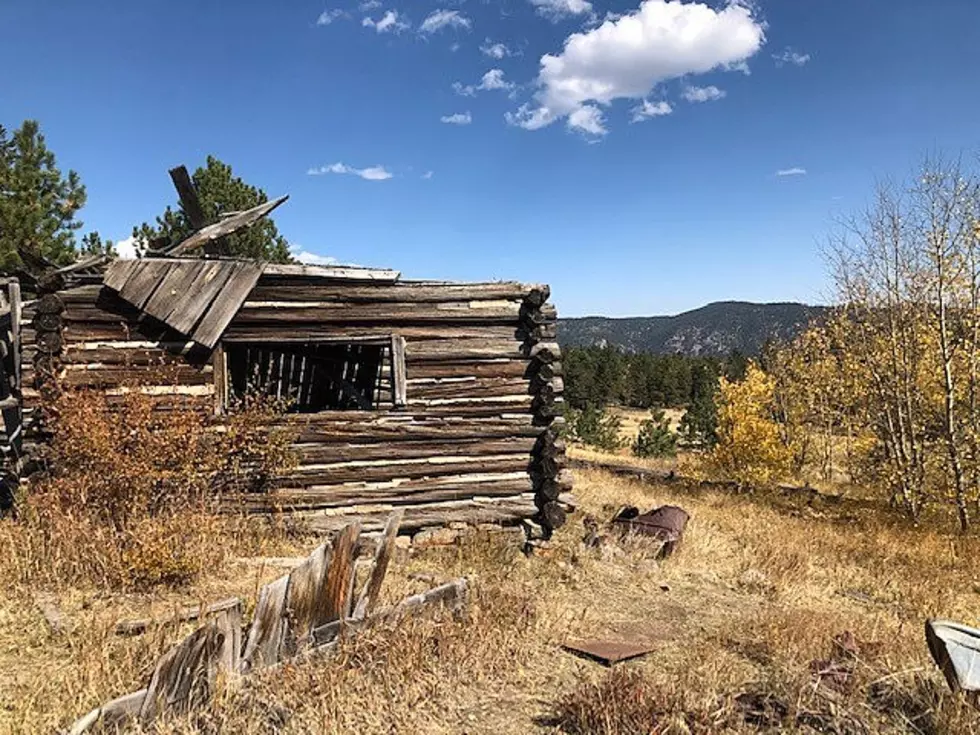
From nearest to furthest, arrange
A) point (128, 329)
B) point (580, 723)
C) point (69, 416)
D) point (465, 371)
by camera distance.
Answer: point (580, 723)
point (69, 416)
point (128, 329)
point (465, 371)

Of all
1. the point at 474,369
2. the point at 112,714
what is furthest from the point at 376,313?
the point at 112,714

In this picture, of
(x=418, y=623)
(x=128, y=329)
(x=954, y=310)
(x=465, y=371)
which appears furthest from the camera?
(x=954, y=310)

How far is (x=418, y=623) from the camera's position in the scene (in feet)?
17.8

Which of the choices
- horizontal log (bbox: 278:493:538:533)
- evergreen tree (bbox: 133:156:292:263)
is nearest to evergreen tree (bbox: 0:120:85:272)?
evergreen tree (bbox: 133:156:292:263)

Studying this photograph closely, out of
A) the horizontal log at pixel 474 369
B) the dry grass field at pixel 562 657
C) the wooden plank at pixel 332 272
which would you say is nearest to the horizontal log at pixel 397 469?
the dry grass field at pixel 562 657

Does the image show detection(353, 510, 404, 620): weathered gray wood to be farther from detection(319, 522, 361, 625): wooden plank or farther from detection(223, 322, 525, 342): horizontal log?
detection(223, 322, 525, 342): horizontal log

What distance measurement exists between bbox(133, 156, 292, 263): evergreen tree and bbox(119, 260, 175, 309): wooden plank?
9.52m

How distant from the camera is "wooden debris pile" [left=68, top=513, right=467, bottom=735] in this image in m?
3.83

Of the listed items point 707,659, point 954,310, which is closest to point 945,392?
point 954,310

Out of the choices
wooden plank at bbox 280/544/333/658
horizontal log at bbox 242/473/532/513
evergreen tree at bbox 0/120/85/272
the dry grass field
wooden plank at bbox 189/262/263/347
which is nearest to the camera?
the dry grass field

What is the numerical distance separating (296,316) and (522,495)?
3597 mm

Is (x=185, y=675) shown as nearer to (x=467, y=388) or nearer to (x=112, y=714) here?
(x=112, y=714)

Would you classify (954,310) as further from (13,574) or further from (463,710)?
(13,574)

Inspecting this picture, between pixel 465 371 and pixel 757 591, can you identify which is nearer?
pixel 757 591
